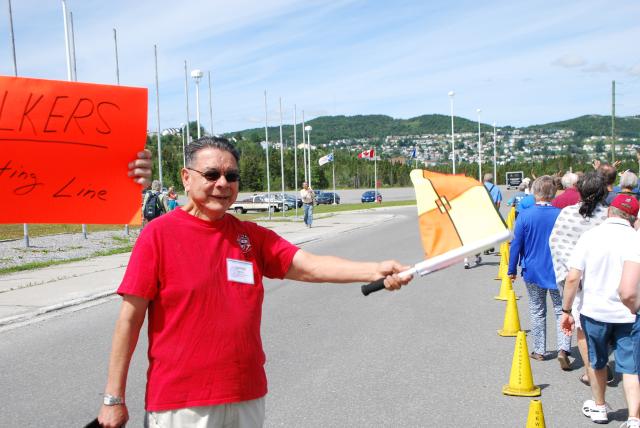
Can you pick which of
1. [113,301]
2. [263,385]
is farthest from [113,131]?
[113,301]

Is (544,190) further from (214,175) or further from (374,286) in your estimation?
(214,175)

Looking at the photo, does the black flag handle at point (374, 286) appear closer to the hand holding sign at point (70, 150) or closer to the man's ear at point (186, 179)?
the man's ear at point (186, 179)

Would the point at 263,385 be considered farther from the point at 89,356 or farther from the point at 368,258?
the point at 368,258

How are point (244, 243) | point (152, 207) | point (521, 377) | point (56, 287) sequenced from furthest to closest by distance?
point (152, 207)
point (56, 287)
point (521, 377)
point (244, 243)

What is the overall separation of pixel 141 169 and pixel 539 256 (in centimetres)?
558

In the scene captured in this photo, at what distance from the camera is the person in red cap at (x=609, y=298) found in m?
5.50

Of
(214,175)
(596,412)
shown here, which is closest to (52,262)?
(596,412)

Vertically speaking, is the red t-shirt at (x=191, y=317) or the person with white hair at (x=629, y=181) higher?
the person with white hair at (x=629, y=181)

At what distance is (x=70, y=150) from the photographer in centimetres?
349

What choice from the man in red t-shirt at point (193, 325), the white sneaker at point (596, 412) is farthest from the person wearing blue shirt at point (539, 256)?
the man in red t-shirt at point (193, 325)

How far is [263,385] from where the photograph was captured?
3250 millimetres

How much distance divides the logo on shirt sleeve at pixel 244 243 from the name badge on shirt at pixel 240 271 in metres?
0.07

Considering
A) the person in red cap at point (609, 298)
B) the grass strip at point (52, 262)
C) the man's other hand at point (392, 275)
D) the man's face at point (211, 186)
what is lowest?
the grass strip at point (52, 262)

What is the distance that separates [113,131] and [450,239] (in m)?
1.73
